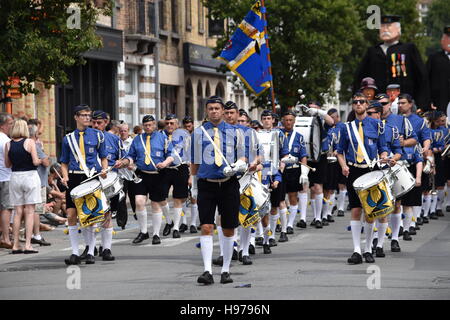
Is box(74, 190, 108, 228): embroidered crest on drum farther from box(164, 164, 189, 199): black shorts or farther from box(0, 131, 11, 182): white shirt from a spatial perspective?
box(164, 164, 189, 199): black shorts

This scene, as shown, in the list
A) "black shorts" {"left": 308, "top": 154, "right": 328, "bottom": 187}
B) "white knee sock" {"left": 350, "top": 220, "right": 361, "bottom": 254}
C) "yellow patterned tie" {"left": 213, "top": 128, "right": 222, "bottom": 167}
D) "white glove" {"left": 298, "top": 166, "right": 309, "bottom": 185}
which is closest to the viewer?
"yellow patterned tie" {"left": 213, "top": 128, "right": 222, "bottom": 167}

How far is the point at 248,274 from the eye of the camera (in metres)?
13.6

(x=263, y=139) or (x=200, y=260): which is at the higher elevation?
(x=263, y=139)

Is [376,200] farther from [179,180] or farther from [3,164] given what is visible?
[179,180]

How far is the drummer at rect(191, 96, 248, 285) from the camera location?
12.8 m

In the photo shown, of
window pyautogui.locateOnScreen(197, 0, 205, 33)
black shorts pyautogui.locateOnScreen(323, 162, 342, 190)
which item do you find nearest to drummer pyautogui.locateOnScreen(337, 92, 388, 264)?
black shorts pyautogui.locateOnScreen(323, 162, 342, 190)

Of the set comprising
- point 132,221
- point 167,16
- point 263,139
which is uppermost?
point 167,16

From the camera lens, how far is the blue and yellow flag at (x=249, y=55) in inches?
862

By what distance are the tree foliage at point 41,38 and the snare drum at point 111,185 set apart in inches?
182

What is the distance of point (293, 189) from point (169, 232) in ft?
7.21

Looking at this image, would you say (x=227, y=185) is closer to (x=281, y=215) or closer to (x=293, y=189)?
(x=281, y=215)

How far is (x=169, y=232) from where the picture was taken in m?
20.3

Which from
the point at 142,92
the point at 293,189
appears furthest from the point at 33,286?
the point at 142,92

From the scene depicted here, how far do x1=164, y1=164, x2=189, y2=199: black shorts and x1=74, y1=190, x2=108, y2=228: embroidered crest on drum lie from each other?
4550mm
